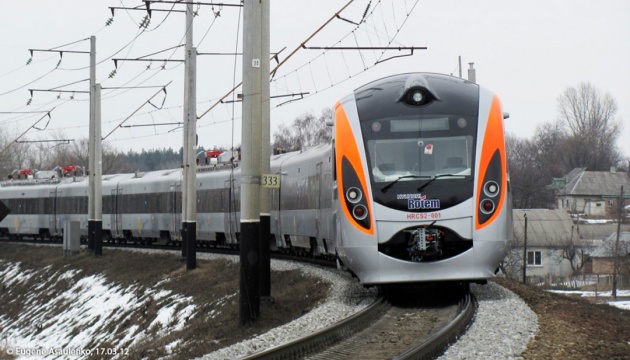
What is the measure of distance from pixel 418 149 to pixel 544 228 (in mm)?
67723

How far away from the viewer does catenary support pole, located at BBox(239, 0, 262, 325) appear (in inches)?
611

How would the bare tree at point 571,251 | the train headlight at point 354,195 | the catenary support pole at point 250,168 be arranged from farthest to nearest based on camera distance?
the bare tree at point 571,251
the catenary support pole at point 250,168
the train headlight at point 354,195

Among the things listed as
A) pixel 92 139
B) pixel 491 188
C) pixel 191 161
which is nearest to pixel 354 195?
pixel 491 188

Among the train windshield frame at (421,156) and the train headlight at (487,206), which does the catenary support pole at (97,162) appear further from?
the train headlight at (487,206)

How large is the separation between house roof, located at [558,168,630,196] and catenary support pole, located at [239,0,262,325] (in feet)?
301

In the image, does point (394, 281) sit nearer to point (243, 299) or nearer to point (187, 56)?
point (243, 299)

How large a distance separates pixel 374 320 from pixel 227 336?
2.86 meters

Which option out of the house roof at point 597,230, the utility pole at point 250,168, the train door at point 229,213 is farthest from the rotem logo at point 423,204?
the house roof at point 597,230

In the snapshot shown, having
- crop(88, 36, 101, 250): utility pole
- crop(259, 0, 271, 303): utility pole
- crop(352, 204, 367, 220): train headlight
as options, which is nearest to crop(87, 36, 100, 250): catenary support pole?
crop(88, 36, 101, 250): utility pole

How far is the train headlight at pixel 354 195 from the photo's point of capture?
555 inches

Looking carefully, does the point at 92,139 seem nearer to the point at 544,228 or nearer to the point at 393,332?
the point at 393,332

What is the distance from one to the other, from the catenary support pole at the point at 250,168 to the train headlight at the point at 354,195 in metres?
2.06

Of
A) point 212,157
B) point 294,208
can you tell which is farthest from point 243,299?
point 212,157

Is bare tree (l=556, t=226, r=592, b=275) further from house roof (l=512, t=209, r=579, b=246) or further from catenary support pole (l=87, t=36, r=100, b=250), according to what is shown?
catenary support pole (l=87, t=36, r=100, b=250)
